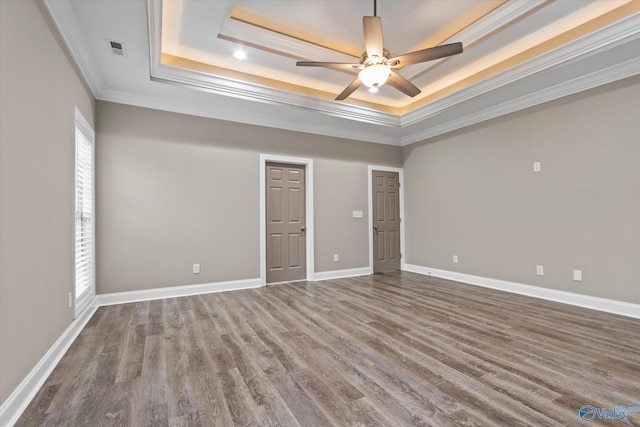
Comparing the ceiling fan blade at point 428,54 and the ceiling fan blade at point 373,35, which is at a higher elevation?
the ceiling fan blade at point 373,35

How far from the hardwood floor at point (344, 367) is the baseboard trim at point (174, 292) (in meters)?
0.25

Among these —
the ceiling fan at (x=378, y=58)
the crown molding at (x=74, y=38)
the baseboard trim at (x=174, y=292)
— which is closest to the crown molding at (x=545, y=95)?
the ceiling fan at (x=378, y=58)

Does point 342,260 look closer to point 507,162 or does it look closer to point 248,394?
point 507,162

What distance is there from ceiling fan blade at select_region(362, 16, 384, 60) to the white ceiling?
0.54 meters

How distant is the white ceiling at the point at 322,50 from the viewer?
295cm

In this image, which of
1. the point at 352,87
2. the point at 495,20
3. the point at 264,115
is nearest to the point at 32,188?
the point at 352,87

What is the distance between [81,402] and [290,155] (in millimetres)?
4177

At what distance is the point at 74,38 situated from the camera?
2.74 meters

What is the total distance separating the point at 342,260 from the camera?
5746 millimetres

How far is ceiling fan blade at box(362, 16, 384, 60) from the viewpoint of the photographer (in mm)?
2595

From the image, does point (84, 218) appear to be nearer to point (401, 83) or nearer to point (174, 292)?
point (174, 292)

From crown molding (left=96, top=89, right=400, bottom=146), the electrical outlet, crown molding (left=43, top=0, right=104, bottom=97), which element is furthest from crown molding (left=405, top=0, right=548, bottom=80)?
crown molding (left=43, top=0, right=104, bottom=97)

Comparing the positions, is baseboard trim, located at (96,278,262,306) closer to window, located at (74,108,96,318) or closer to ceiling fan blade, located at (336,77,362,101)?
window, located at (74,108,96,318)

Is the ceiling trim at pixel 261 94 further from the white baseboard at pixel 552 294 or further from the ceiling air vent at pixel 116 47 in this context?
the white baseboard at pixel 552 294
